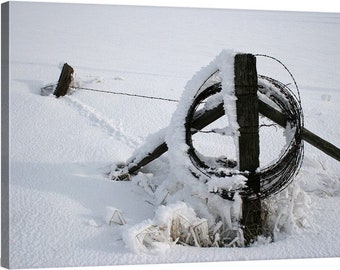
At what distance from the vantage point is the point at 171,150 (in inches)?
90.4

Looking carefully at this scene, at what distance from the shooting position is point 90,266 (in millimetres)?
2178

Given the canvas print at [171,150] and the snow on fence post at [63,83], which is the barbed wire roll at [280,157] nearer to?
the canvas print at [171,150]

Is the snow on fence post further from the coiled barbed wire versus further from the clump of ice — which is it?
the coiled barbed wire

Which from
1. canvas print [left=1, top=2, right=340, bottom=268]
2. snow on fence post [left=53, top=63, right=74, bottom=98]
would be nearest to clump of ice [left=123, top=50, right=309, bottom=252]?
canvas print [left=1, top=2, right=340, bottom=268]

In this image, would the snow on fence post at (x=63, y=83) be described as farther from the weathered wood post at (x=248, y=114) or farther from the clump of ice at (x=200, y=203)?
the weathered wood post at (x=248, y=114)

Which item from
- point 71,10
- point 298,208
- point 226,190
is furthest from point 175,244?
point 71,10

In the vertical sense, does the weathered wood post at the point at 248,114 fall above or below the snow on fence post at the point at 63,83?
below

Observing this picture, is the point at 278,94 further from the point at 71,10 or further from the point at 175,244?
the point at 71,10

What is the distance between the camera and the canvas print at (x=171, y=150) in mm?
2172

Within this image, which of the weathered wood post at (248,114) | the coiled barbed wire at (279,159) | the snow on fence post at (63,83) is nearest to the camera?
the weathered wood post at (248,114)

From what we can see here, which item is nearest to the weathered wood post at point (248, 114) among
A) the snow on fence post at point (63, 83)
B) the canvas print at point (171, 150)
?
the canvas print at point (171, 150)

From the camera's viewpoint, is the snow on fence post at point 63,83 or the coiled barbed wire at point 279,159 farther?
the snow on fence post at point 63,83

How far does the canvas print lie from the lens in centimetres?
217

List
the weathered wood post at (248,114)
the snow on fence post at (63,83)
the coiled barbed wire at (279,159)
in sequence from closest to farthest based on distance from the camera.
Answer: the weathered wood post at (248,114)
the coiled barbed wire at (279,159)
the snow on fence post at (63,83)
